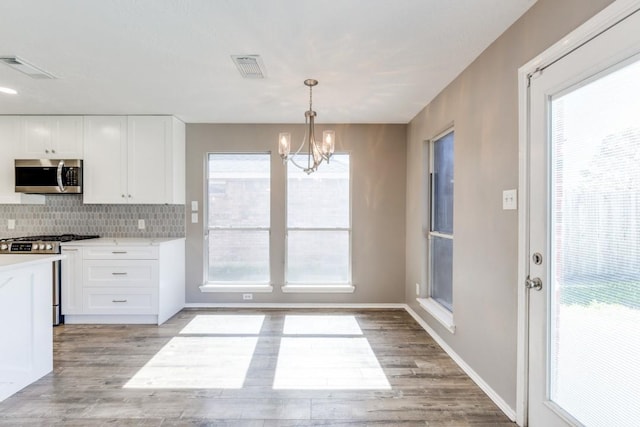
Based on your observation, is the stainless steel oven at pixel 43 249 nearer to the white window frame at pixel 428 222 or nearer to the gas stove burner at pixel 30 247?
the gas stove burner at pixel 30 247

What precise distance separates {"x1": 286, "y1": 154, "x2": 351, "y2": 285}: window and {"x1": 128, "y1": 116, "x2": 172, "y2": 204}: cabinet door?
152 cm

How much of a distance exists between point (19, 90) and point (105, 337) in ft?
8.22

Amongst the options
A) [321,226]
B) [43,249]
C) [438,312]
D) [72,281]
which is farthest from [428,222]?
[43,249]

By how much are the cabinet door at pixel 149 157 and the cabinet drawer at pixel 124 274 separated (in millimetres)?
768

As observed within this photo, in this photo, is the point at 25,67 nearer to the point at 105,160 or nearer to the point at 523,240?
the point at 105,160

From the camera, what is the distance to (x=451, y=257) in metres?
3.16

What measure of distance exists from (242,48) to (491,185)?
1970 mm

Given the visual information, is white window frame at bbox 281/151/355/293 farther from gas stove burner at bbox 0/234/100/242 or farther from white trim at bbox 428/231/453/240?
gas stove burner at bbox 0/234/100/242

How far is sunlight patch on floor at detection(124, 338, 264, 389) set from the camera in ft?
7.97

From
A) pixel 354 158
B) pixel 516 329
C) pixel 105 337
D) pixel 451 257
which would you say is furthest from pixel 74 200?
pixel 516 329

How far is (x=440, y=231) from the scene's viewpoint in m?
3.44

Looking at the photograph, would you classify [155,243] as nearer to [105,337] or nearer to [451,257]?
[105,337]

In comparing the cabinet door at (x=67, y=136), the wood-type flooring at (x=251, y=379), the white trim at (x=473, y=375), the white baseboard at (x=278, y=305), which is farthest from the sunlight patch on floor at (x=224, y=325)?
the cabinet door at (x=67, y=136)

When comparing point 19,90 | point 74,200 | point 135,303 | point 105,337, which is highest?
point 19,90
